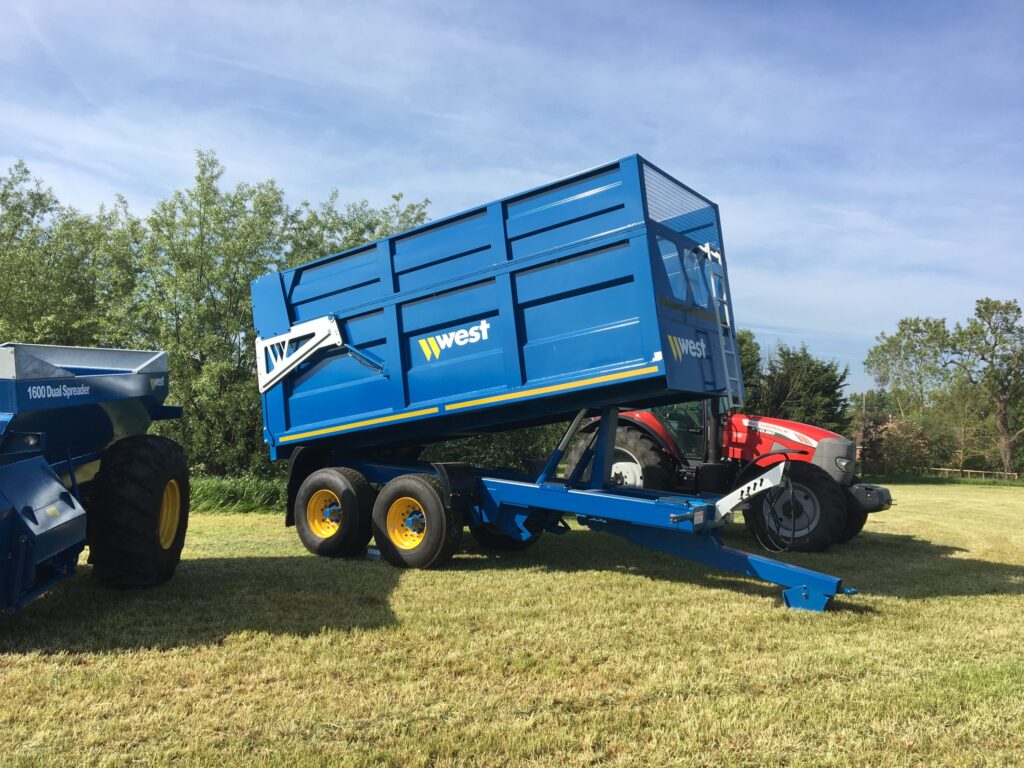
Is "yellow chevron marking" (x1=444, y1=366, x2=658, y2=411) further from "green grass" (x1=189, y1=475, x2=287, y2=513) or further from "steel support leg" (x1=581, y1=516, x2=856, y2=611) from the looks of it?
"green grass" (x1=189, y1=475, x2=287, y2=513)

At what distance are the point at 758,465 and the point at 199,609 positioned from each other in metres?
5.97

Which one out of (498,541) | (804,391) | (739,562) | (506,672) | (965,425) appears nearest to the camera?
(506,672)

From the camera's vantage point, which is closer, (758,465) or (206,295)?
(758,465)

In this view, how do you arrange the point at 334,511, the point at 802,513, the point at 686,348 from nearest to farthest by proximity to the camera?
1. the point at 686,348
2. the point at 334,511
3. the point at 802,513

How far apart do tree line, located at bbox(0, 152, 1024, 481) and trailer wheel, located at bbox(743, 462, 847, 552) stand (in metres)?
8.08

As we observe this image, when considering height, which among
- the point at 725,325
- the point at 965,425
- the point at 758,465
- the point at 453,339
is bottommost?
the point at 965,425

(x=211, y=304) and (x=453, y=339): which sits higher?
(x=211, y=304)

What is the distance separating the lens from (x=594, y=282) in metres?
5.71

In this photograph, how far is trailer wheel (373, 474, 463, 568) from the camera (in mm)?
6363

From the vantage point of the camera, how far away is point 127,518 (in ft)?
15.5

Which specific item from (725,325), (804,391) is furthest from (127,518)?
(804,391)

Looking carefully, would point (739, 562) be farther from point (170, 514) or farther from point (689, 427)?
point (170, 514)

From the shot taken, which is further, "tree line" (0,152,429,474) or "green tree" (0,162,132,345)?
"green tree" (0,162,132,345)

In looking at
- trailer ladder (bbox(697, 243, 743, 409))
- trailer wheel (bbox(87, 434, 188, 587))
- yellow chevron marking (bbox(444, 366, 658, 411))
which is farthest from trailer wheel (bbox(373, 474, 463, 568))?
trailer ladder (bbox(697, 243, 743, 409))
